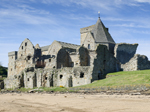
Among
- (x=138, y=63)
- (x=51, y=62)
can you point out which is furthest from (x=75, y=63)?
(x=138, y=63)

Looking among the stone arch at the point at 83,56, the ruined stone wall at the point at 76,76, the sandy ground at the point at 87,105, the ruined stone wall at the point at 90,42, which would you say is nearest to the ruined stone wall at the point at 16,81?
the ruined stone wall at the point at 76,76

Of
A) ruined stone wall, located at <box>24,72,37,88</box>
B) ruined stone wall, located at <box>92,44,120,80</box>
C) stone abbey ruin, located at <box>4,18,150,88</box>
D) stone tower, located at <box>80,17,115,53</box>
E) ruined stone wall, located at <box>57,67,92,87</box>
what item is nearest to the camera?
ruined stone wall, located at <box>57,67,92,87</box>

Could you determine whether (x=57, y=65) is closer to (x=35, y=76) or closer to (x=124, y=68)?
(x=35, y=76)

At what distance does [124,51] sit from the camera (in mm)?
40156

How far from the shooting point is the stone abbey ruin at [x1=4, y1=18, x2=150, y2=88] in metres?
28.5

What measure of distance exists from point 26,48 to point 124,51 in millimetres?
19835

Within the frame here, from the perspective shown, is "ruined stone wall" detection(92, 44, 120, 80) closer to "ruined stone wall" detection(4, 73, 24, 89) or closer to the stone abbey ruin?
the stone abbey ruin

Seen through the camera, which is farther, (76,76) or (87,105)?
(76,76)

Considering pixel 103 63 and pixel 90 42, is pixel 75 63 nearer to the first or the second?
pixel 103 63

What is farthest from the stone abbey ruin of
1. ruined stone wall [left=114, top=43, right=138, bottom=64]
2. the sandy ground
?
the sandy ground

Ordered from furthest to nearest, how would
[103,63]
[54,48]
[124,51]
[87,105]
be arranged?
[54,48], [124,51], [103,63], [87,105]

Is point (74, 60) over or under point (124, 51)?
under

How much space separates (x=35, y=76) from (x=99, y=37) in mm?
A: 15332

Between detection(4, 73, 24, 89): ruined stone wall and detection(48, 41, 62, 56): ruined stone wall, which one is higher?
detection(48, 41, 62, 56): ruined stone wall
